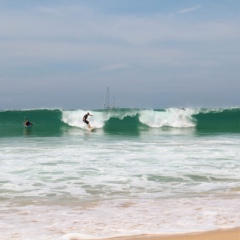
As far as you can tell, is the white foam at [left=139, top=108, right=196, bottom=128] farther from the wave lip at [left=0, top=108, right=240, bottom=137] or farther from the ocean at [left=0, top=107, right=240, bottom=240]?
the ocean at [left=0, top=107, right=240, bottom=240]

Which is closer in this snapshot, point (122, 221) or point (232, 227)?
point (232, 227)

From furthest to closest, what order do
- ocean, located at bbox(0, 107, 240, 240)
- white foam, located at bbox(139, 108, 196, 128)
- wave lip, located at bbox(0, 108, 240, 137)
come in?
wave lip, located at bbox(0, 108, 240, 137) → white foam, located at bbox(139, 108, 196, 128) → ocean, located at bbox(0, 107, 240, 240)

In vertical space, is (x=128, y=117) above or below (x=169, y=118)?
above

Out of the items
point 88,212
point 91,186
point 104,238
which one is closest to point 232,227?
point 104,238

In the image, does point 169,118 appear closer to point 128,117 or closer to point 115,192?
point 128,117

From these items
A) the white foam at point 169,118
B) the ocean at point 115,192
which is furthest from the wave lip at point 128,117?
the ocean at point 115,192

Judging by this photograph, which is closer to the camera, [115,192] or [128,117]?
[115,192]

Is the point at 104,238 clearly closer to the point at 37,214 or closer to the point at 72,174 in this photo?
the point at 37,214

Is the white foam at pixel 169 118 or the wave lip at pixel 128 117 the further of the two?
the wave lip at pixel 128 117

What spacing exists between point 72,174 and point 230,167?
3625 millimetres

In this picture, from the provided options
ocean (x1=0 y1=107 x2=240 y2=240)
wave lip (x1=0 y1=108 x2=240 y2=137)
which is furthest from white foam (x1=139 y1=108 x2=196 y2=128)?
ocean (x1=0 y1=107 x2=240 y2=240)

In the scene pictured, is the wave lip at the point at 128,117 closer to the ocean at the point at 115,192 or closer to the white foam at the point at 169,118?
the white foam at the point at 169,118

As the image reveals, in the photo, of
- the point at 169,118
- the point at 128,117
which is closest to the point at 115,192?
the point at 169,118

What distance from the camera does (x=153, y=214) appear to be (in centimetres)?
572
